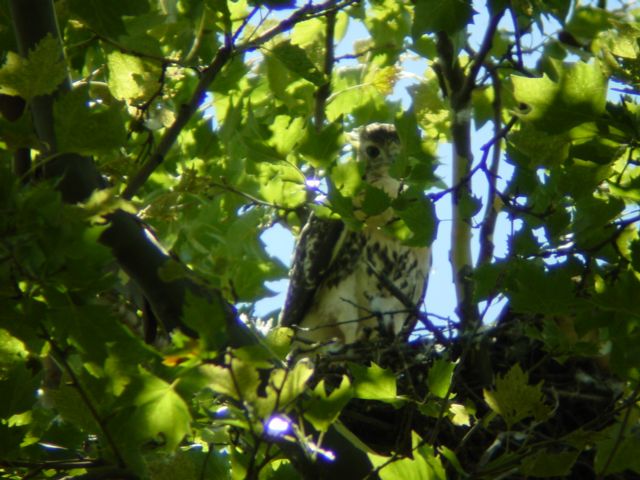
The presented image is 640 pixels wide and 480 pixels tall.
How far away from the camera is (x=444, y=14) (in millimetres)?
2215

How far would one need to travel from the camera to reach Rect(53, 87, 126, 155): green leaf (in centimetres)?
169

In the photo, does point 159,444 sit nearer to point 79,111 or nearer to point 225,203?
point 79,111

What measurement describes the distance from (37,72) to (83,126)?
124mm

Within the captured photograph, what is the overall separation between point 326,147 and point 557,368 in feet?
4.95

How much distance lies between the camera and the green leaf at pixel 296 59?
2438 mm

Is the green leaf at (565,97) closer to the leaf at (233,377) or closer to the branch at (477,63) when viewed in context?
the leaf at (233,377)

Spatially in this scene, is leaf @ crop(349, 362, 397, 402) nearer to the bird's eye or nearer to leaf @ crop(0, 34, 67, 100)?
leaf @ crop(0, 34, 67, 100)

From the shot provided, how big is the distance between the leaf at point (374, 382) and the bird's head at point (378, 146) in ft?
10.4

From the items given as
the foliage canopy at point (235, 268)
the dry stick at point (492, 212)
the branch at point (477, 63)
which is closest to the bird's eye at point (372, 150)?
the dry stick at point (492, 212)

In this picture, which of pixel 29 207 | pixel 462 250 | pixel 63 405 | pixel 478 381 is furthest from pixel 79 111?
pixel 462 250

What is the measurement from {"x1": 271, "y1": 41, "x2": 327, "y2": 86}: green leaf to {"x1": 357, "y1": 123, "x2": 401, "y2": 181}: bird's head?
2.73m

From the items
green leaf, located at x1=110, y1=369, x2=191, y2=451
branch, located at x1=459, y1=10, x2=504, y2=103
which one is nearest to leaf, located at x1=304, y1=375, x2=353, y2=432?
green leaf, located at x1=110, y1=369, x2=191, y2=451

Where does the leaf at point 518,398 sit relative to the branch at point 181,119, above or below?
below

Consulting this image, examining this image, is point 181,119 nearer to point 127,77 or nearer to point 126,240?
point 127,77
